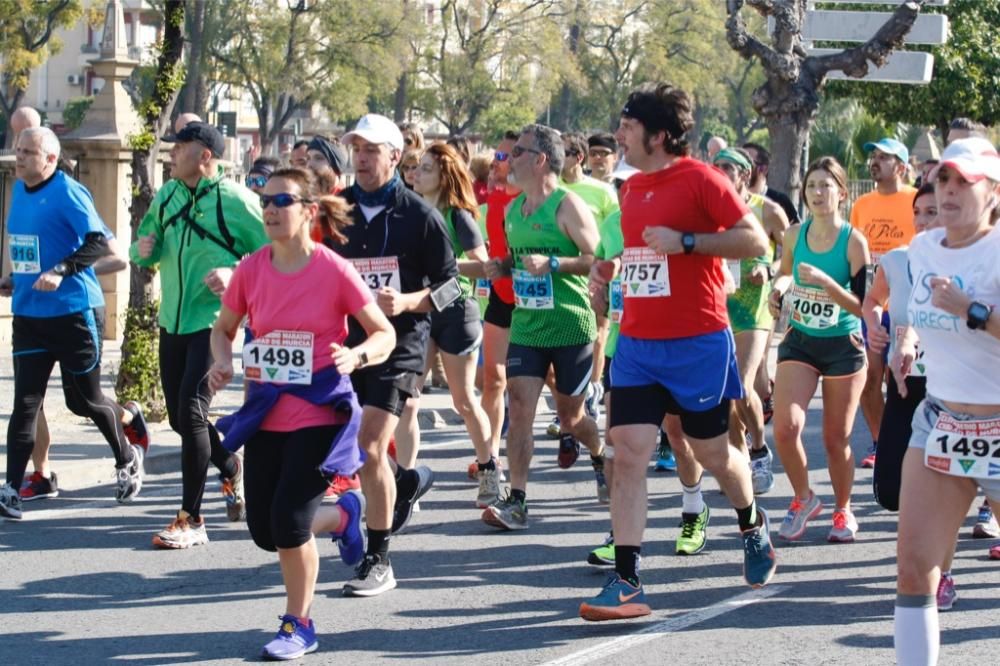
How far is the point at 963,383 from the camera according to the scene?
5160mm

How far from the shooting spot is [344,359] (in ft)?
19.4

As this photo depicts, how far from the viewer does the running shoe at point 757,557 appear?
7.03 m

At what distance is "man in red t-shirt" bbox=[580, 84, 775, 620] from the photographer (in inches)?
258

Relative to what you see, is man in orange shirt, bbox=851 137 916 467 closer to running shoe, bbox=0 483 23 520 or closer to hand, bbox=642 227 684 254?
hand, bbox=642 227 684 254

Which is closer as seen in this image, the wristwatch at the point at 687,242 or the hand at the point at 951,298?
the hand at the point at 951,298

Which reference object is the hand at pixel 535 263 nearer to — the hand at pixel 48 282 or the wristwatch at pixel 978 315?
the hand at pixel 48 282

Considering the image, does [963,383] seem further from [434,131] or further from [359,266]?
[434,131]

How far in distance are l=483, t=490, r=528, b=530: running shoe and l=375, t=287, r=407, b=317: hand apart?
1.81 meters

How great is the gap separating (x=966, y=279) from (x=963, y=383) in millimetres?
324

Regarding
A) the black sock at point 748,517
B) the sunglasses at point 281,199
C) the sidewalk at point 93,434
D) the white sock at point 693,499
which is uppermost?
the sunglasses at point 281,199

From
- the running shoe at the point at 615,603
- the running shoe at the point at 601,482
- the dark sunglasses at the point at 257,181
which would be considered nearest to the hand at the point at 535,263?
the running shoe at the point at 601,482

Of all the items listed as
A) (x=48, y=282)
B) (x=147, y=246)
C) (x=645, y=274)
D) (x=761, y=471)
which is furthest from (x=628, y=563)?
(x=48, y=282)

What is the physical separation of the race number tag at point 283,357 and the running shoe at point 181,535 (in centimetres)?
217

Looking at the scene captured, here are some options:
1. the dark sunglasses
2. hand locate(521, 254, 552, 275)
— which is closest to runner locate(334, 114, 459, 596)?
hand locate(521, 254, 552, 275)
